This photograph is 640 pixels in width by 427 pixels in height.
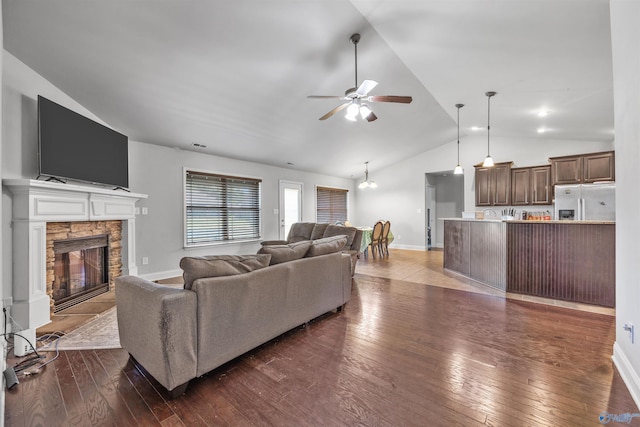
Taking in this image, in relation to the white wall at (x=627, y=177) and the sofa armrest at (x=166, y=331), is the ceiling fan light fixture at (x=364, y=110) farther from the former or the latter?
the sofa armrest at (x=166, y=331)

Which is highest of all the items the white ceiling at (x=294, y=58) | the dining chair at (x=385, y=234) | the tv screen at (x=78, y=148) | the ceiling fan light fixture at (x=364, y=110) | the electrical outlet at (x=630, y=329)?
the white ceiling at (x=294, y=58)

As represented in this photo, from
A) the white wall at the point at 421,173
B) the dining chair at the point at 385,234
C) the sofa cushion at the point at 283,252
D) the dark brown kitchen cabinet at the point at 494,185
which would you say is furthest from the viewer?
the dining chair at the point at 385,234

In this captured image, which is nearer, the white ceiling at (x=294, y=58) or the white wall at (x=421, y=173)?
the white ceiling at (x=294, y=58)

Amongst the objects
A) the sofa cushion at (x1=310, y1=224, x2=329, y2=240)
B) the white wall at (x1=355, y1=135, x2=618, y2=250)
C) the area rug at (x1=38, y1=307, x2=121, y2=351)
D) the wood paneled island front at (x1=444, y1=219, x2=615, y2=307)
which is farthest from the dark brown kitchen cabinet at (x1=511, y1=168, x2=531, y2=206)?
the area rug at (x1=38, y1=307, x2=121, y2=351)

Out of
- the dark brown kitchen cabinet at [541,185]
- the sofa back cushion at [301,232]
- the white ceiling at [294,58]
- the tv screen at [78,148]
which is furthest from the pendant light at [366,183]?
the tv screen at [78,148]

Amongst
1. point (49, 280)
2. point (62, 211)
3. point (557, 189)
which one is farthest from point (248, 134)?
point (557, 189)

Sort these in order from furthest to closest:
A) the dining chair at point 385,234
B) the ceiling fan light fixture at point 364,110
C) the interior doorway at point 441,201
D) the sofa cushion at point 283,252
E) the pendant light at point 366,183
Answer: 1. the interior doorway at point 441,201
2. the pendant light at point 366,183
3. the dining chair at point 385,234
4. the ceiling fan light fixture at point 364,110
5. the sofa cushion at point 283,252

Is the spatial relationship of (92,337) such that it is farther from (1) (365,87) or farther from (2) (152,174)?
(1) (365,87)

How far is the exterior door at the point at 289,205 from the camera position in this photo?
22.4 feet

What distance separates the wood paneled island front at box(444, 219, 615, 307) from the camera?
10.3ft

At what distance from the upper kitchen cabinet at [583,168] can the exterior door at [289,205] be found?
5.60 metres

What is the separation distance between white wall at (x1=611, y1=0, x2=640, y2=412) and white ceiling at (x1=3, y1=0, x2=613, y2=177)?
20.3 inches

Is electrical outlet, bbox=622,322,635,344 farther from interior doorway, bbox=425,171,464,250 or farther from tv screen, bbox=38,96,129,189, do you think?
interior doorway, bbox=425,171,464,250

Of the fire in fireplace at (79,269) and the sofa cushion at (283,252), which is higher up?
the sofa cushion at (283,252)
